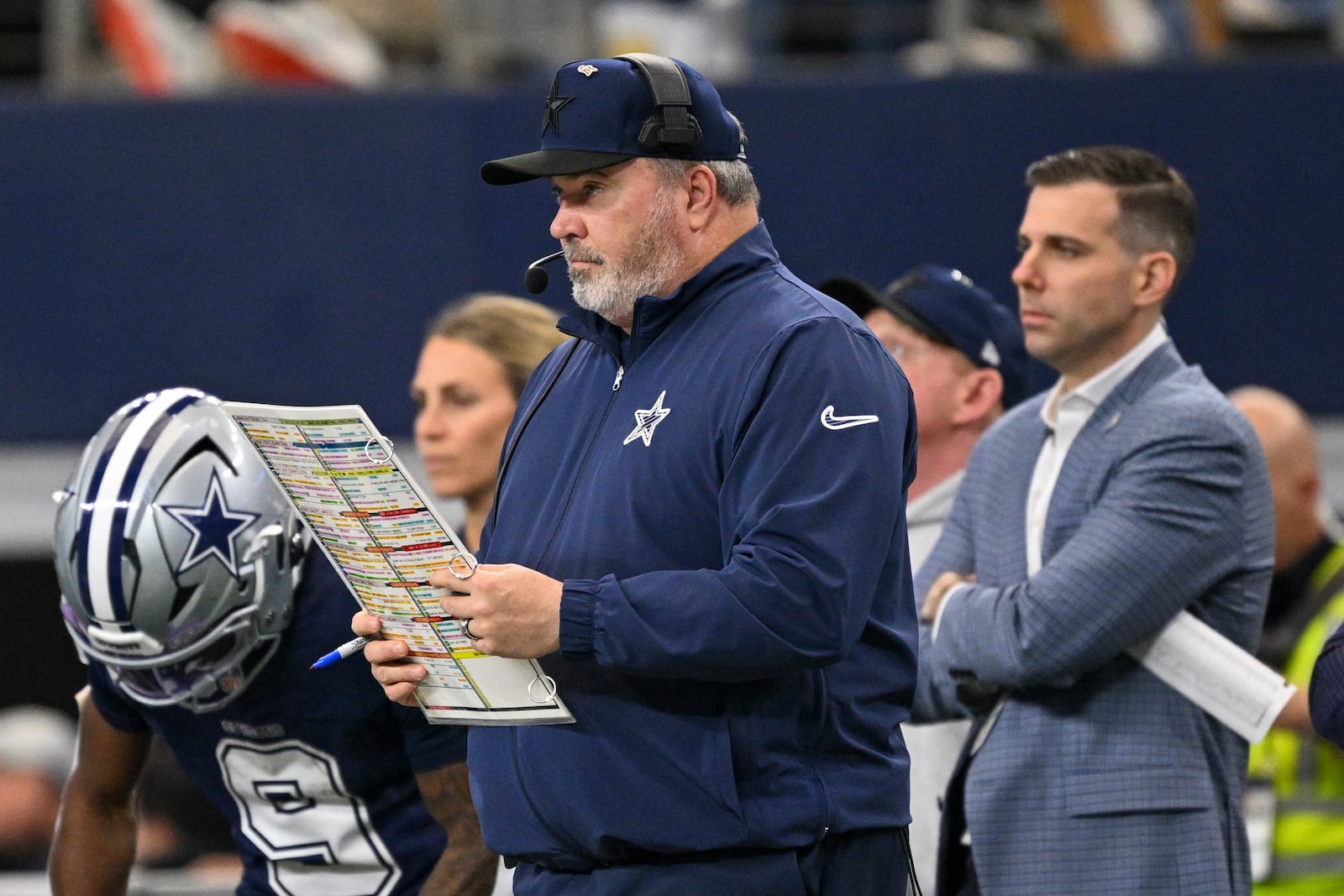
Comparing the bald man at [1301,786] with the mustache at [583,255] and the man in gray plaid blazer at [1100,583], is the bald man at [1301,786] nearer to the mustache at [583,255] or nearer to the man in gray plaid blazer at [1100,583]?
the man in gray plaid blazer at [1100,583]

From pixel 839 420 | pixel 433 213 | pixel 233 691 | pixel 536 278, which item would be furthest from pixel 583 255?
pixel 433 213

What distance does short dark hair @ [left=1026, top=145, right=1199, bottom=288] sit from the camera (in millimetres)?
3094

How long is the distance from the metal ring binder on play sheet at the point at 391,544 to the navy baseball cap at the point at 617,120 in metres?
0.42

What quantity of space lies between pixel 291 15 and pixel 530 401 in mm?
4467

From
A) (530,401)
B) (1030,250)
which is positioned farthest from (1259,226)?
(530,401)

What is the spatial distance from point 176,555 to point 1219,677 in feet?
5.21

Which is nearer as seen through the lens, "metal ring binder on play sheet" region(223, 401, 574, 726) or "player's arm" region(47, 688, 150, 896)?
"metal ring binder on play sheet" region(223, 401, 574, 726)

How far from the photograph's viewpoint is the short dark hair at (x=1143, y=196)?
309 cm

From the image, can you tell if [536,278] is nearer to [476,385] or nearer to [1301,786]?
[476,385]

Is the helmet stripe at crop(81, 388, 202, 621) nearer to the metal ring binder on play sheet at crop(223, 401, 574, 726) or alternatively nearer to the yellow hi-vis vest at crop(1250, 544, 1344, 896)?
the metal ring binder on play sheet at crop(223, 401, 574, 726)

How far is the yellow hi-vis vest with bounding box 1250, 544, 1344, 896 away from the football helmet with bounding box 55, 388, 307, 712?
7.27 ft

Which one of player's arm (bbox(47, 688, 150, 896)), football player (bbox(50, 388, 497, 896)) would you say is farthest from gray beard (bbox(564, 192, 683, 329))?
player's arm (bbox(47, 688, 150, 896))

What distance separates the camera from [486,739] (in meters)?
2.39

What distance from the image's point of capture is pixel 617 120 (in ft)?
7.64
